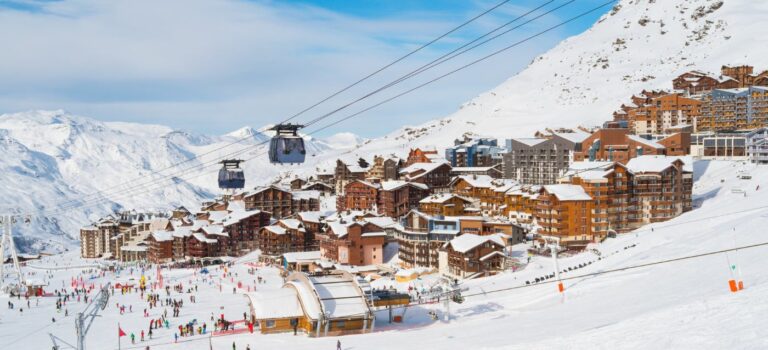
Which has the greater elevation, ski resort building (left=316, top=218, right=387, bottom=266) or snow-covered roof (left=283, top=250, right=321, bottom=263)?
ski resort building (left=316, top=218, right=387, bottom=266)

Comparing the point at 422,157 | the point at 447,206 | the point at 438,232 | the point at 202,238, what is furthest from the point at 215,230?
the point at 438,232

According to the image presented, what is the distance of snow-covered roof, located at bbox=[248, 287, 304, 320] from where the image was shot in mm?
35594

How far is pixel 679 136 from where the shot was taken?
77.0 m

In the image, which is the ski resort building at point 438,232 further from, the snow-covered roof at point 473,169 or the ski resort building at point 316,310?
the snow-covered roof at point 473,169

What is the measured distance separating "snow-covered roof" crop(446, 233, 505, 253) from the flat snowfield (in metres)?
3.66

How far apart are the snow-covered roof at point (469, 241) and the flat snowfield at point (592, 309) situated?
144 inches

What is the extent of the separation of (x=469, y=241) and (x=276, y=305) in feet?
67.0

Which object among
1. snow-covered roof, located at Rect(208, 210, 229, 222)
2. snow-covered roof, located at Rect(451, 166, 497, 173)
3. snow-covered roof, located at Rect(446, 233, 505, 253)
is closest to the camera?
snow-covered roof, located at Rect(446, 233, 505, 253)

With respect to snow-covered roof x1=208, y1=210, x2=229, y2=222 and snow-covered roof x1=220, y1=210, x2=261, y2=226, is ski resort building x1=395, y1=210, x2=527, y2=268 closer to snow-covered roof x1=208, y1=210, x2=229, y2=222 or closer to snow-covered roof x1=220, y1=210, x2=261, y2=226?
snow-covered roof x1=220, y1=210, x2=261, y2=226

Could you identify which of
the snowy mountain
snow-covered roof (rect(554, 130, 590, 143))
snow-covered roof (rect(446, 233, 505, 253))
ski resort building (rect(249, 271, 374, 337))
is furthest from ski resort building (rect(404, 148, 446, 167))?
ski resort building (rect(249, 271, 374, 337))

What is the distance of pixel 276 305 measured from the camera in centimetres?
3638

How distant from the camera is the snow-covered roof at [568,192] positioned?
185 feet

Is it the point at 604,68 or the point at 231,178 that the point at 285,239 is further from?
the point at 604,68

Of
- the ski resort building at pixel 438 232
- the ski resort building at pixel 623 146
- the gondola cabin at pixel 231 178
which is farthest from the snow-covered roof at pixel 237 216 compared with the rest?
the gondola cabin at pixel 231 178
